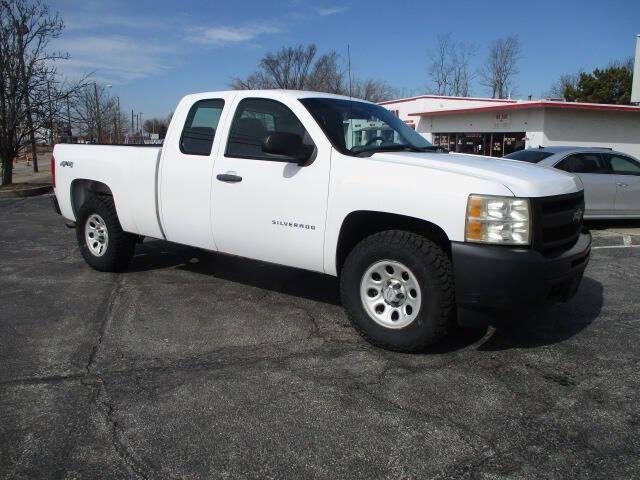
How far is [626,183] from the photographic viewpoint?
10.2 metres

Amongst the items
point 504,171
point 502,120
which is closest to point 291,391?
point 504,171

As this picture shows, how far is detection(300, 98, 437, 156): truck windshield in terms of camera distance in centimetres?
453

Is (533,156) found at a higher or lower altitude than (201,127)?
lower

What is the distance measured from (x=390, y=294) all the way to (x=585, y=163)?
24.6 feet

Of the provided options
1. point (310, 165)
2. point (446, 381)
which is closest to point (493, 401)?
point (446, 381)

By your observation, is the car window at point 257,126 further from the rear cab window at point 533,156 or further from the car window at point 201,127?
the rear cab window at point 533,156

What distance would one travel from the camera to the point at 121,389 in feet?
11.7

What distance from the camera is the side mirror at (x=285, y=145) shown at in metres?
4.23

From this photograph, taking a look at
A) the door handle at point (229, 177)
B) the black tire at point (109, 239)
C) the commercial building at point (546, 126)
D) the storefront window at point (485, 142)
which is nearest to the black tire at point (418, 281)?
the door handle at point (229, 177)

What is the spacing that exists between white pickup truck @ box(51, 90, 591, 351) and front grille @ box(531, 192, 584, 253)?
1 cm

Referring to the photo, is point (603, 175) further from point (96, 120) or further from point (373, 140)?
point (96, 120)

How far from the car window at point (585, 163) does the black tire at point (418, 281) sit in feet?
22.8

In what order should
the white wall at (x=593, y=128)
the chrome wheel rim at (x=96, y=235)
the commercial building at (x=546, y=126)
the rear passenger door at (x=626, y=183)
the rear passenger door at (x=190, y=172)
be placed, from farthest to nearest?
the white wall at (x=593, y=128)
the commercial building at (x=546, y=126)
the rear passenger door at (x=626, y=183)
the chrome wheel rim at (x=96, y=235)
the rear passenger door at (x=190, y=172)

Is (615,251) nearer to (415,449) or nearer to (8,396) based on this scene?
(415,449)
